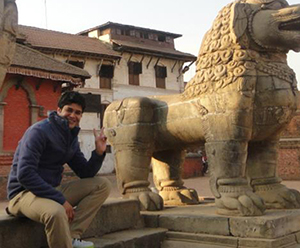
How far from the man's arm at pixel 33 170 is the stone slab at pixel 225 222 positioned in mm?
1630

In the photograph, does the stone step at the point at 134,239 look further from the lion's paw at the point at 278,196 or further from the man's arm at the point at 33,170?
the lion's paw at the point at 278,196

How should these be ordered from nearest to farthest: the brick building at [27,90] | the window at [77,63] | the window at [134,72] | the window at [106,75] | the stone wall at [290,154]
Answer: the stone wall at [290,154] → the brick building at [27,90] → the window at [77,63] → the window at [106,75] → the window at [134,72]

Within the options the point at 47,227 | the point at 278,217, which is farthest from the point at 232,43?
the point at 47,227

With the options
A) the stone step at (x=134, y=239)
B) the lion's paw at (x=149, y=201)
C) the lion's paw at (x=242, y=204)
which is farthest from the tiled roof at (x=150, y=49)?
the lion's paw at (x=242, y=204)

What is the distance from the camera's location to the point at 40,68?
46.6ft

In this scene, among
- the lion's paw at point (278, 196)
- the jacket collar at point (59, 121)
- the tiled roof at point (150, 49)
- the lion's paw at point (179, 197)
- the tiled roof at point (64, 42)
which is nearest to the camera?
the jacket collar at point (59, 121)

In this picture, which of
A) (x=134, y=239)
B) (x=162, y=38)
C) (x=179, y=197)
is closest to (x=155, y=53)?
(x=162, y=38)

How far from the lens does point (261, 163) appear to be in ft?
14.0

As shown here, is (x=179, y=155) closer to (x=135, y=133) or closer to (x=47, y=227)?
(x=135, y=133)

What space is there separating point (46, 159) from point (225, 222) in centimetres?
176

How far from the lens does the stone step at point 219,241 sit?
337 cm

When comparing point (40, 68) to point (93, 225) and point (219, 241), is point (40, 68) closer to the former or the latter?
point (93, 225)

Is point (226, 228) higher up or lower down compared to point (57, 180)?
lower down

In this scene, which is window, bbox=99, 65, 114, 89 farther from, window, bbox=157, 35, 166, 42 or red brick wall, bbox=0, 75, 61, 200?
red brick wall, bbox=0, 75, 61, 200
